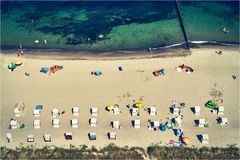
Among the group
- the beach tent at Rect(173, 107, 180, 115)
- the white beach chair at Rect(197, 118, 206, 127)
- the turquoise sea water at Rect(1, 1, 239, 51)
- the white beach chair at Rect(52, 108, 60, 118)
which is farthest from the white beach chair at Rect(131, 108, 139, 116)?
the turquoise sea water at Rect(1, 1, 239, 51)

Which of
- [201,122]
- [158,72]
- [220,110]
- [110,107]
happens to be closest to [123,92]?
[110,107]

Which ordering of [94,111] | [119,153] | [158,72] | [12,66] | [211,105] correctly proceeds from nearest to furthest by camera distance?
[119,153], [94,111], [211,105], [158,72], [12,66]

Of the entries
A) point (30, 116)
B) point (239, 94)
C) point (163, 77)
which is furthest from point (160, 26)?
point (30, 116)

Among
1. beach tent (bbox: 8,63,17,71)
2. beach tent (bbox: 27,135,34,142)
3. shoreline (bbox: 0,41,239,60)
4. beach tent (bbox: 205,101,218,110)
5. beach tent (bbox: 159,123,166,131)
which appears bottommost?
beach tent (bbox: 27,135,34,142)

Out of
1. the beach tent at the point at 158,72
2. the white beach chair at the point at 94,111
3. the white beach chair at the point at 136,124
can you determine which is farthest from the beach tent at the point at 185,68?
the white beach chair at the point at 94,111

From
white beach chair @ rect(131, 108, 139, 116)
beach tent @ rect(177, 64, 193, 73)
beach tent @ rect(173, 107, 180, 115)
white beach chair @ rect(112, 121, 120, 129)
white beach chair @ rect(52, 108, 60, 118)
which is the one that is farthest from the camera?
beach tent @ rect(177, 64, 193, 73)

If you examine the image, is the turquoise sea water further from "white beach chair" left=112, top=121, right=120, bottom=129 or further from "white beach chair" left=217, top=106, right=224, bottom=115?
"white beach chair" left=112, top=121, right=120, bottom=129

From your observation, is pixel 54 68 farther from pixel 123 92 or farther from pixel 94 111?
pixel 94 111
